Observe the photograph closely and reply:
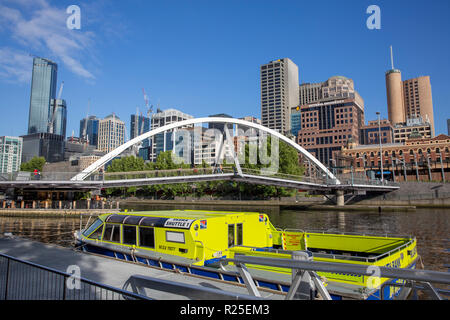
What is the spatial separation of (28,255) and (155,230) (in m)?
4.74

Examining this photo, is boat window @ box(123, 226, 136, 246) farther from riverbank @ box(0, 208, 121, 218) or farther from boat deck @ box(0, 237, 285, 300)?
riverbank @ box(0, 208, 121, 218)

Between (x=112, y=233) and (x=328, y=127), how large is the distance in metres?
142

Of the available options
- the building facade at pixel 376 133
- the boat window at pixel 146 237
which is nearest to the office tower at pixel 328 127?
the building facade at pixel 376 133

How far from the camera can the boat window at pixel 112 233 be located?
13477 mm

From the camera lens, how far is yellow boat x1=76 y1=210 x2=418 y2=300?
919cm

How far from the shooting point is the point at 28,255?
11.8 metres

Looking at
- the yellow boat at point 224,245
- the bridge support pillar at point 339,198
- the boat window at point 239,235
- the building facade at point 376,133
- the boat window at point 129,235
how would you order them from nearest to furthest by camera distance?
1. the yellow boat at point 224,245
2. the boat window at point 239,235
3. the boat window at point 129,235
4. the bridge support pillar at point 339,198
5. the building facade at point 376,133

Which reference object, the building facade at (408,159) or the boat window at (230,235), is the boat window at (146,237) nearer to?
the boat window at (230,235)

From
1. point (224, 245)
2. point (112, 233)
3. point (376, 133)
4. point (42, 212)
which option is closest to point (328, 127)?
point (376, 133)

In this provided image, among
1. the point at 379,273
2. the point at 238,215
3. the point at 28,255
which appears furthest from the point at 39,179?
the point at 379,273

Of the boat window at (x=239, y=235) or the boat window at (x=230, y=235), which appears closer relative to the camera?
the boat window at (x=230, y=235)

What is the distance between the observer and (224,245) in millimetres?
11398

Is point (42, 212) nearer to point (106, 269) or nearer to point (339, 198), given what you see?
point (106, 269)
